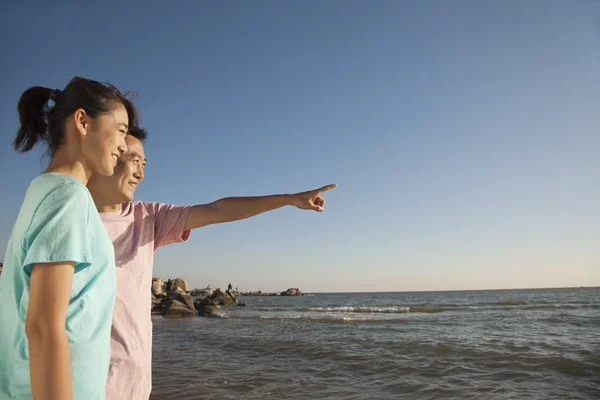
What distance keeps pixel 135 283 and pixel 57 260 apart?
0.96 metres

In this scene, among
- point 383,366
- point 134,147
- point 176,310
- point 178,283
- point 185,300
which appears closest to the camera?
point 134,147

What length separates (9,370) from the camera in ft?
3.59

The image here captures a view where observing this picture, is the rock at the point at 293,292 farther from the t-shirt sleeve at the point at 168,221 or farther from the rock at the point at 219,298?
the t-shirt sleeve at the point at 168,221

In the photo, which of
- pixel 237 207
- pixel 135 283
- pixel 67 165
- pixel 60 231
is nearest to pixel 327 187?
pixel 237 207

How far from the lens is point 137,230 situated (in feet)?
6.81

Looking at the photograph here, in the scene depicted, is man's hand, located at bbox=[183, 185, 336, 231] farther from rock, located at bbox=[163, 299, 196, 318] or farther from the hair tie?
rock, located at bbox=[163, 299, 196, 318]

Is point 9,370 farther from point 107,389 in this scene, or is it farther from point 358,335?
point 358,335

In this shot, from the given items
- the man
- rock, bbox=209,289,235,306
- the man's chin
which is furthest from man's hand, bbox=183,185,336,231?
rock, bbox=209,289,235,306

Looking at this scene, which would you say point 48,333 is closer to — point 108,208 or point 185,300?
point 108,208

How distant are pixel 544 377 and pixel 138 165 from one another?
841 cm

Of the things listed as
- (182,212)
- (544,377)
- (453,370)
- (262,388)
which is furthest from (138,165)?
(544,377)

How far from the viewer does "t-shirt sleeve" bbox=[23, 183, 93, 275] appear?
1026 mm

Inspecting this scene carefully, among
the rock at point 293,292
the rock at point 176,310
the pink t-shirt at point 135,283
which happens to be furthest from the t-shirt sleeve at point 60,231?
the rock at point 293,292

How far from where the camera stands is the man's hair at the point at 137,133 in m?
2.14
